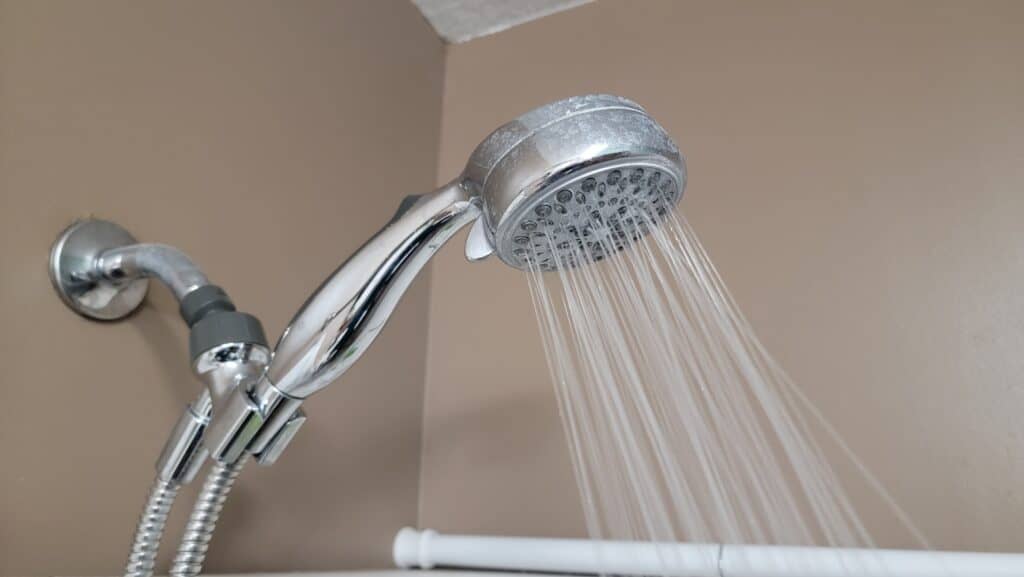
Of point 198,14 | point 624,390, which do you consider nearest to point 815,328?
point 624,390

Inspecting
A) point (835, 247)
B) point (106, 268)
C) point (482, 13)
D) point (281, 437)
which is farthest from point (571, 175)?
point (482, 13)

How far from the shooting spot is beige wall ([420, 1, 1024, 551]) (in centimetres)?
80

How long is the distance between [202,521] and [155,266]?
0.58 ft

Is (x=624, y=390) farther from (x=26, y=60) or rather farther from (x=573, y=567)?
(x=26, y=60)

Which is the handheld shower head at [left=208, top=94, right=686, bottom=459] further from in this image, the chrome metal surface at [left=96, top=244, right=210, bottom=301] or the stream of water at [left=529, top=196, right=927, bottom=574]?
the chrome metal surface at [left=96, top=244, right=210, bottom=301]

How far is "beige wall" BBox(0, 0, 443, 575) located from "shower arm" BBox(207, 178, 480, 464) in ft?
0.75

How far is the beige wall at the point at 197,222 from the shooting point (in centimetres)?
56

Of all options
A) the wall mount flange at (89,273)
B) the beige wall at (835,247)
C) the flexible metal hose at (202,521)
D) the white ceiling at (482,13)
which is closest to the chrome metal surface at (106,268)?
the wall mount flange at (89,273)

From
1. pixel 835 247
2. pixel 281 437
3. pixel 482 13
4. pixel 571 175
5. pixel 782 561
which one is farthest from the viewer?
pixel 482 13

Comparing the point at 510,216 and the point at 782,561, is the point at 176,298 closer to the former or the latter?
the point at 510,216

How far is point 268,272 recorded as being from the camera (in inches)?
31.1

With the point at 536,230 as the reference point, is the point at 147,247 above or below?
above

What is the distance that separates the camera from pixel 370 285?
1.35ft

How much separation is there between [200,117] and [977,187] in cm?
77
